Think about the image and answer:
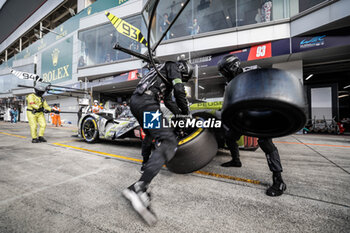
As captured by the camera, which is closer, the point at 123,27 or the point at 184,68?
the point at 184,68

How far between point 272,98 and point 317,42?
8186mm

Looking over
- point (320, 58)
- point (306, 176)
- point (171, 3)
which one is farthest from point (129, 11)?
point (306, 176)

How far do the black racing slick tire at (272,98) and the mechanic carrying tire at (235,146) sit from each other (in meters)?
0.07

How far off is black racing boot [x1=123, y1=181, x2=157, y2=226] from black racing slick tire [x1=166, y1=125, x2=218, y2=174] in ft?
1.91

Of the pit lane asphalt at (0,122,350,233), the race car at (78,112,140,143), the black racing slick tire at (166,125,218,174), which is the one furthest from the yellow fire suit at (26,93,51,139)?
the black racing slick tire at (166,125,218,174)

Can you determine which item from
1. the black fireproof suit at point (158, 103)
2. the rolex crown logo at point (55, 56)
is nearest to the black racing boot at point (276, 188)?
the black fireproof suit at point (158, 103)

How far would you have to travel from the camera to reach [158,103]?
158cm

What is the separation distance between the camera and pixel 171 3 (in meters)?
9.26

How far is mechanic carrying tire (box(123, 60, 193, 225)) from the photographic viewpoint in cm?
113

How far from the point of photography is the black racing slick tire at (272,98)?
104cm

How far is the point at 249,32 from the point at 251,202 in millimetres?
8564

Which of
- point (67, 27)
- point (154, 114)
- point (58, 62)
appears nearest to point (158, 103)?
point (154, 114)

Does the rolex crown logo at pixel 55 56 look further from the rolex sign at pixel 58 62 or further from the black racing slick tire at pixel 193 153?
the black racing slick tire at pixel 193 153

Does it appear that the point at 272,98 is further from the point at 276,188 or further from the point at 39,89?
the point at 39,89
